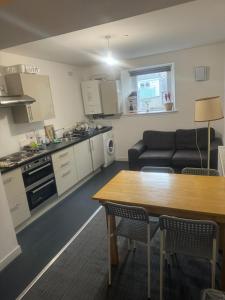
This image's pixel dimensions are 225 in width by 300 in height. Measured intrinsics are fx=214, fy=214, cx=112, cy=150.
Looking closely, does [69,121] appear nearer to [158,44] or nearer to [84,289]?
[158,44]

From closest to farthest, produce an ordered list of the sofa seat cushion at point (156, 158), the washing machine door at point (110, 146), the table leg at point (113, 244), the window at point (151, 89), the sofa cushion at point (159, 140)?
the table leg at point (113, 244) → the sofa seat cushion at point (156, 158) → the sofa cushion at point (159, 140) → the window at point (151, 89) → the washing machine door at point (110, 146)

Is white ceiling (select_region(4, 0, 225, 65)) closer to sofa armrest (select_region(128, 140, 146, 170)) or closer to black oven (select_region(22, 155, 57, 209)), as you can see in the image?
black oven (select_region(22, 155, 57, 209))

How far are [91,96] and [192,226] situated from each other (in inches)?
166

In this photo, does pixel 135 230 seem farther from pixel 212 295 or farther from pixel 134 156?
pixel 134 156

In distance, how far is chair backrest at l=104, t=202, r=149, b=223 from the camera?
1.61 metres

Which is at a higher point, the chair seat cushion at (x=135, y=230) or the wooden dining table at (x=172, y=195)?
the wooden dining table at (x=172, y=195)

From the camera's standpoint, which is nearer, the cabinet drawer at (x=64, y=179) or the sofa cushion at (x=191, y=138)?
the cabinet drawer at (x=64, y=179)

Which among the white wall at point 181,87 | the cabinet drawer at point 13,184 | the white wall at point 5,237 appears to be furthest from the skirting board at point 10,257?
the white wall at point 181,87

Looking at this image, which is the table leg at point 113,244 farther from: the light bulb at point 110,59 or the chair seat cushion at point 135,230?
the light bulb at point 110,59

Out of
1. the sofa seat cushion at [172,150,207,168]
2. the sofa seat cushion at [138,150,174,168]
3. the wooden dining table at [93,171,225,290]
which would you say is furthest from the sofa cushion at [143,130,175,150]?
the wooden dining table at [93,171,225,290]

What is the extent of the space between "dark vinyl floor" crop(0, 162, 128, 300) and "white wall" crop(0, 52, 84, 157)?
1.21 m

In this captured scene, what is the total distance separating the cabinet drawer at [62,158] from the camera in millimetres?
3428

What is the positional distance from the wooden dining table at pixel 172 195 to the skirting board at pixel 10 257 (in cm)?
110

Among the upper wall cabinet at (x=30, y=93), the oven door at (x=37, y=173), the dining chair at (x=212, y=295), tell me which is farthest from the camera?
the upper wall cabinet at (x=30, y=93)
